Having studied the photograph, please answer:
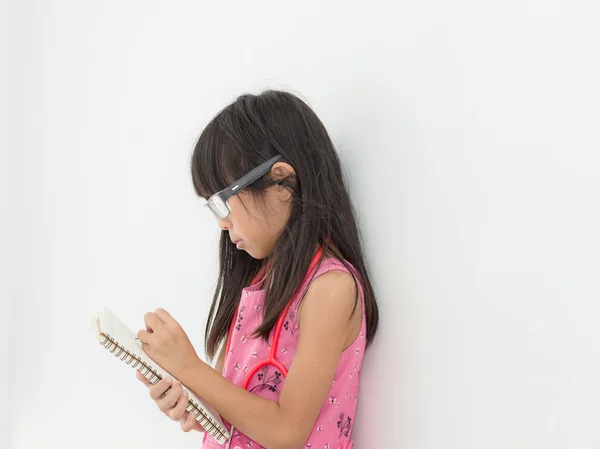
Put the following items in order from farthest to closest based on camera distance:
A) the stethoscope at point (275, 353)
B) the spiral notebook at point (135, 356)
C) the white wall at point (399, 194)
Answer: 1. the stethoscope at point (275, 353)
2. the spiral notebook at point (135, 356)
3. the white wall at point (399, 194)

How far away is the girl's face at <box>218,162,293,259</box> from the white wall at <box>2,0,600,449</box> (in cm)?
11

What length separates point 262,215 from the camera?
2.96 ft

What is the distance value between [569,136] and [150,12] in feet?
3.45

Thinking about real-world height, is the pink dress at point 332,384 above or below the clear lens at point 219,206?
below

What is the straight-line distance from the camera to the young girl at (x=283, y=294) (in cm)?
82

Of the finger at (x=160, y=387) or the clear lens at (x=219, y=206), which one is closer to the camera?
the finger at (x=160, y=387)

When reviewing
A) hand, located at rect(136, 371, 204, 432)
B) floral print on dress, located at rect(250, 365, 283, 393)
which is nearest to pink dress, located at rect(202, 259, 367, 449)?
floral print on dress, located at rect(250, 365, 283, 393)

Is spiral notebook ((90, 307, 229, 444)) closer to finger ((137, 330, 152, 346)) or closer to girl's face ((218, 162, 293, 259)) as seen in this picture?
finger ((137, 330, 152, 346))

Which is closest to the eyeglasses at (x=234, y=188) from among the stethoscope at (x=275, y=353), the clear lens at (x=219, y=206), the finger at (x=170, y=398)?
the clear lens at (x=219, y=206)

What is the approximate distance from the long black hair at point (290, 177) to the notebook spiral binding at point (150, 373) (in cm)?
12

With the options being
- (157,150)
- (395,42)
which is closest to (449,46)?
(395,42)

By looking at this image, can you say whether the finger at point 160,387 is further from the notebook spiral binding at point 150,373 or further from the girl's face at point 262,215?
the girl's face at point 262,215

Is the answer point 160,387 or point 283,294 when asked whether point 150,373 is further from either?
point 283,294

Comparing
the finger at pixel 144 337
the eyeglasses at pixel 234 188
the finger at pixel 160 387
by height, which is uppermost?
the eyeglasses at pixel 234 188
